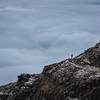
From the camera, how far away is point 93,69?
82750mm

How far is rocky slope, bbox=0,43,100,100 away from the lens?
74800 millimetres

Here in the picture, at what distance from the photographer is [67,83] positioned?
79.4m

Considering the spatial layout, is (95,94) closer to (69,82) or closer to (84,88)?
(84,88)

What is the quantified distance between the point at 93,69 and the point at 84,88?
328 inches

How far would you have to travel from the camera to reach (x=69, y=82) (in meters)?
79.4

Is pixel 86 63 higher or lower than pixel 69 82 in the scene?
higher

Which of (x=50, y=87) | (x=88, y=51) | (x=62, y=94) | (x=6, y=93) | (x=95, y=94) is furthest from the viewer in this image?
(x=6, y=93)

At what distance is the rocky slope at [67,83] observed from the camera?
7480 centimetres

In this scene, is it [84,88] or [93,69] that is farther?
[93,69]

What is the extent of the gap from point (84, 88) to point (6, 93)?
31.9m

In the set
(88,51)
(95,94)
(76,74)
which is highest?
(88,51)

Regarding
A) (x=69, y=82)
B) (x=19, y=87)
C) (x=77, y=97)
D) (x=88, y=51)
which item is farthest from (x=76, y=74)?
(x=19, y=87)

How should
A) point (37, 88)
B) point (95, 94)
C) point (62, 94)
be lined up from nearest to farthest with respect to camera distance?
point (95, 94) < point (62, 94) < point (37, 88)

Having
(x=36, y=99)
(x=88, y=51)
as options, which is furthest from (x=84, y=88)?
(x=88, y=51)
